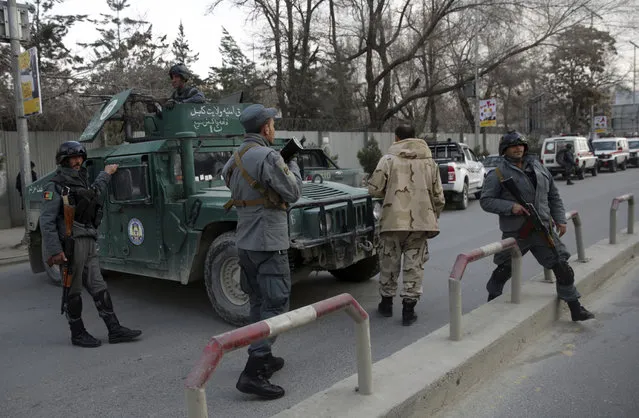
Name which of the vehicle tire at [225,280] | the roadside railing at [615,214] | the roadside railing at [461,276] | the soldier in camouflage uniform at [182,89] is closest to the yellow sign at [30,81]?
the soldier in camouflage uniform at [182,89]

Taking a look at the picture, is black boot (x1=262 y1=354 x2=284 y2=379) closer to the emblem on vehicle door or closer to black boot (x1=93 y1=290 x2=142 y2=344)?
black boot (x1=93 y1=290 x2=142 y2=344)

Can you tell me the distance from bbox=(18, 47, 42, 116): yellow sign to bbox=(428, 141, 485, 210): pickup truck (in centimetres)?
911

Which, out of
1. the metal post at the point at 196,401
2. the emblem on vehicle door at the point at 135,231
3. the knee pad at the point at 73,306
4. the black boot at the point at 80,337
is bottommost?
the black boot at the point at 80,337

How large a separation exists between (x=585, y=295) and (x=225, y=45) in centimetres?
4126

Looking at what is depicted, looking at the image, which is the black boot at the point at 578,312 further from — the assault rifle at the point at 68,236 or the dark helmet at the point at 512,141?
the assault rifle at the point at 68,236

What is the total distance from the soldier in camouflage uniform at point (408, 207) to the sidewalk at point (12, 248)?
7156mm

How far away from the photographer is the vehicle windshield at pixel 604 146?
30.3 metres

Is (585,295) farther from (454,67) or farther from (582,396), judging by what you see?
(454,67)

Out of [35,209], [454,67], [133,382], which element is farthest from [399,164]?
[454,67]

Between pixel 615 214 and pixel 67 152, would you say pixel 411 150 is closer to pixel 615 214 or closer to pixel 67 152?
pixel 67 152

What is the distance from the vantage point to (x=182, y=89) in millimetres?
6598

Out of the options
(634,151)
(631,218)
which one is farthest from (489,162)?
(634,151)

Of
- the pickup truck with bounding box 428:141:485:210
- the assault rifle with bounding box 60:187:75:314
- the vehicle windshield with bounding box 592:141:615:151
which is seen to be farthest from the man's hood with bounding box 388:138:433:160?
the vehicle windshield with bounding box 592:141:615:151

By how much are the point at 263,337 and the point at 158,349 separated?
8.22 ft
